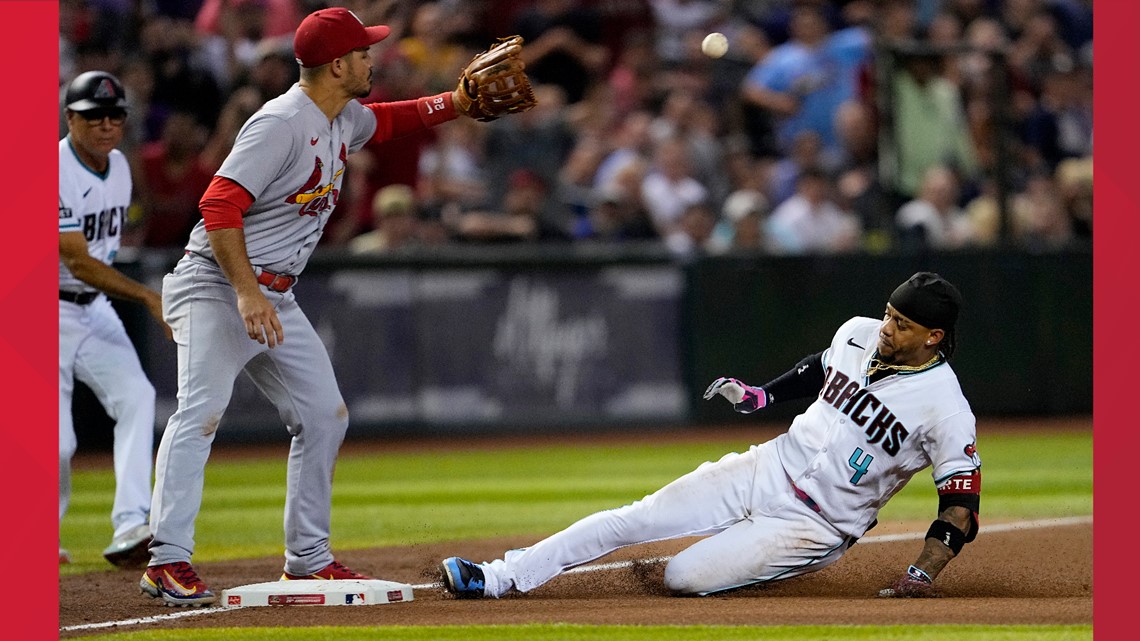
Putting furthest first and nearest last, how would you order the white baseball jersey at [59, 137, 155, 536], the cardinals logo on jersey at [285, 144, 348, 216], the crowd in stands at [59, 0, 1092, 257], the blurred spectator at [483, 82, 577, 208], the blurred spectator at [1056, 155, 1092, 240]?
the blurred spectator at [1056, 155, 1092, 240], the blurred spectator at [483, 82, 577, 208], the crowd in stands at [59, 0, 1092, 257], the white baseball jersey at [59, 137, 155, 536], the cardinals logo on jersey at [285, 144, 348, 216]

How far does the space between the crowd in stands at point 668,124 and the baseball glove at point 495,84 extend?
20.2 ft

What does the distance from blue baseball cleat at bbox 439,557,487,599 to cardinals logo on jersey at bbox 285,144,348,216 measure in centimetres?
141

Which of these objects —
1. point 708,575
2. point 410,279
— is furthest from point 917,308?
point 410,279

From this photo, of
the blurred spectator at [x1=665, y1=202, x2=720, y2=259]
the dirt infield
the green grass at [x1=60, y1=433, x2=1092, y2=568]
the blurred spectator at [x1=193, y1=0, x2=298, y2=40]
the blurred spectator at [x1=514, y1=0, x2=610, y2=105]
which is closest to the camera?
the dirt infield

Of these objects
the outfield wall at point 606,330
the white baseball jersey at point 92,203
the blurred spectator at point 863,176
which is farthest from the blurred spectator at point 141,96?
the blurred spectator at point 863,176

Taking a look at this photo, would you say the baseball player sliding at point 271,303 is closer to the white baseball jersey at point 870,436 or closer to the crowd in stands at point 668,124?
the white baseball jersey at point 870,436

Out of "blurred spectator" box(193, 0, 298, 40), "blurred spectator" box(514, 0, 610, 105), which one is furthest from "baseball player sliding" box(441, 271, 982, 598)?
"blurred spectator" box(514, 0, 610, 105)

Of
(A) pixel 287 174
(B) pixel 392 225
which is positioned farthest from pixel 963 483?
(B) pixel 392 225

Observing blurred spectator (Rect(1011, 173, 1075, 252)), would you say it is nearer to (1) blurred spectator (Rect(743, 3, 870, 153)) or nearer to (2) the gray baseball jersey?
(1) blurred spectator (Rect(743, 3, 870, 153))

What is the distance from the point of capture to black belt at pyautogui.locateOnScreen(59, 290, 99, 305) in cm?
721

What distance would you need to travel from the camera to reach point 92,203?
7.14m

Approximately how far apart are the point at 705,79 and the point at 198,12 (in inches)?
192

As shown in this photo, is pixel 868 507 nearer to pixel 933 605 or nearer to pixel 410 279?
pixel 933 605

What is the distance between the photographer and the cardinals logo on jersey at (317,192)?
18.5ft
